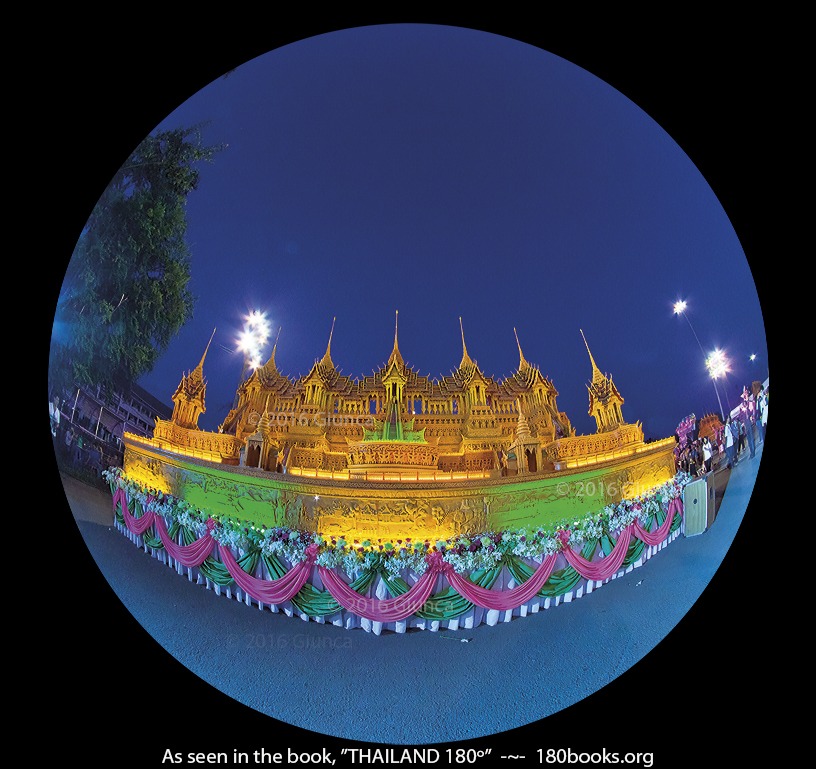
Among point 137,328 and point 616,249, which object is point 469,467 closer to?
point 616,249

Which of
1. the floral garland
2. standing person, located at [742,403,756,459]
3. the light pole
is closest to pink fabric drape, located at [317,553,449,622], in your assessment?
the floral garland

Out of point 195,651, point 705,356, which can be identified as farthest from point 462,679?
point 705,356

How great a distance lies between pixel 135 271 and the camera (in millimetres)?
6316

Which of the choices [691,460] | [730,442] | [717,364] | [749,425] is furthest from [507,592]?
[749,425]

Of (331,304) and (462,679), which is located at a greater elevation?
(331,304)

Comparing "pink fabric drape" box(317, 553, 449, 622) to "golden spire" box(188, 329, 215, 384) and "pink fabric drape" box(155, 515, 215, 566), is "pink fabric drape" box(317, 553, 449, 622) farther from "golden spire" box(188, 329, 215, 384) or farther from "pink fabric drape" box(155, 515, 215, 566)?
"golden spire" box(188, 329, 215, 384)

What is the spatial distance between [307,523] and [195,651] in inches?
99.2

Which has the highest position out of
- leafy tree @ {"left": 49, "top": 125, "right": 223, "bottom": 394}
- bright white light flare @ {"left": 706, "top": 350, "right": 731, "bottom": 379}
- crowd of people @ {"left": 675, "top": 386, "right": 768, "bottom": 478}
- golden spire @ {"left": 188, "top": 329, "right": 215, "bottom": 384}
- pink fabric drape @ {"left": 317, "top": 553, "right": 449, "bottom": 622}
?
leafy tree @ {"left": 49, "top": 125, "right": 223, "bottom": 394}

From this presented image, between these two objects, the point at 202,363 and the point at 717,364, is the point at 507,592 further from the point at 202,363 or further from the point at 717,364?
the point at 202,363

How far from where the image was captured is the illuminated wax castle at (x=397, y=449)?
209 inches

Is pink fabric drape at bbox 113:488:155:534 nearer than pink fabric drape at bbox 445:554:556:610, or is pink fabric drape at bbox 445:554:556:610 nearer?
pink fabric drape at bbox 445:554:556:610

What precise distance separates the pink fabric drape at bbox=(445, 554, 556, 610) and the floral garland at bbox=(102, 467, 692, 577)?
16 cm

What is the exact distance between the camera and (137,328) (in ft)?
20.3

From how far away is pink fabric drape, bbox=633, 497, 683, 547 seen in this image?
239 inches
